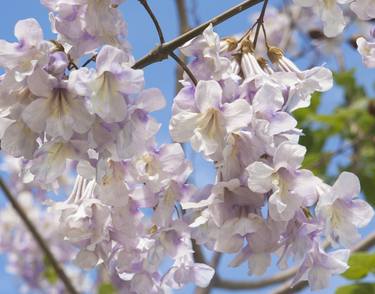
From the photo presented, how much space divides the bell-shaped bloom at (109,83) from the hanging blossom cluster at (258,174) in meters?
0.07

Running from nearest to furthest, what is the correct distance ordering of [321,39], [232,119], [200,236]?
[232,119], [200,236], [321,39]

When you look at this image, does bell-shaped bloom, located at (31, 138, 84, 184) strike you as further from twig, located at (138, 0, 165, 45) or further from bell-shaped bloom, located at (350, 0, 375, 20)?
bell-shaped bloom, located at (350, 0, 375, 20)

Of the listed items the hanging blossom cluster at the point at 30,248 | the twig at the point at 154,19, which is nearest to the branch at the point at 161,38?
the twig at the point at 154,19

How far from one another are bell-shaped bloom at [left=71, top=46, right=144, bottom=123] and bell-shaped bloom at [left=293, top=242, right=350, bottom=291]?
12.5 inches

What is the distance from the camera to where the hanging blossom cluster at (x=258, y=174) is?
85 centimetres

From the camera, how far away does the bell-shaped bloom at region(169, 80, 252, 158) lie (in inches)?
32.8

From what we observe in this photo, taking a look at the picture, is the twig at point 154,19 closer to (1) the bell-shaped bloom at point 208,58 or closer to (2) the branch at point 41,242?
(1) the bell-shaped bloom at point 208,58

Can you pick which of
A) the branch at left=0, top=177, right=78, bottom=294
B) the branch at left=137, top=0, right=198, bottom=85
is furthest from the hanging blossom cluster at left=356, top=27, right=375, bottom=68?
the branch at left=0, top=177, right=78, bottom=294

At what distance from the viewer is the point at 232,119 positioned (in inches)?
32.9

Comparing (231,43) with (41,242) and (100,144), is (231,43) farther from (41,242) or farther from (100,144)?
(41,242)

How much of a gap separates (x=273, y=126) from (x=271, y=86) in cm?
6

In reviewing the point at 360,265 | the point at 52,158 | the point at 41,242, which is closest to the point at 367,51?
the point at 52,158

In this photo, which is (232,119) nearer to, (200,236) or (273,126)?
(273,126)

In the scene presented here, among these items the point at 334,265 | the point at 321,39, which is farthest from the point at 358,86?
the point at 334,265
